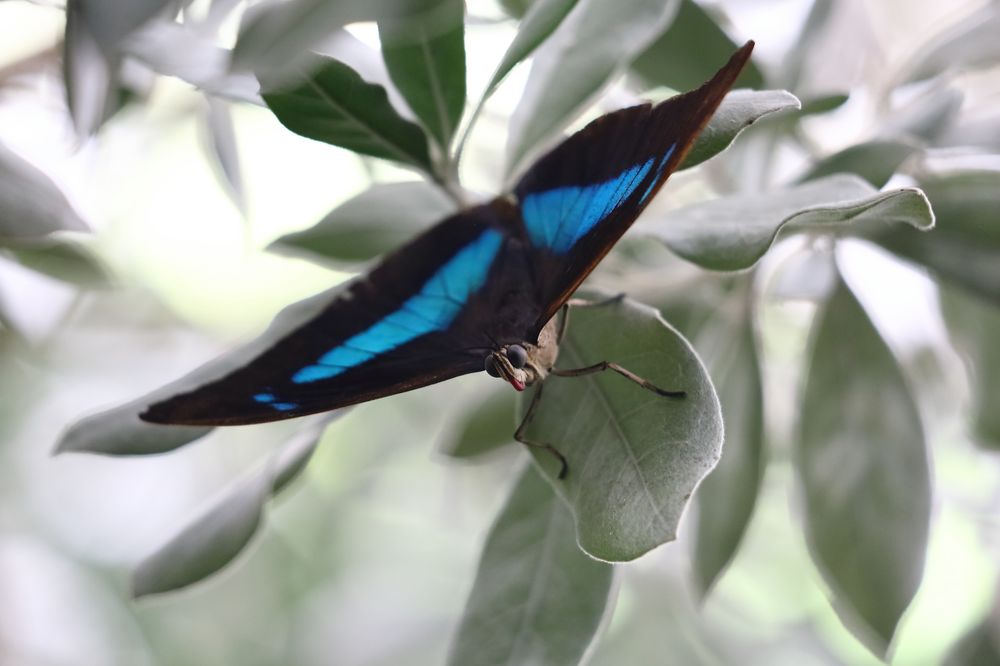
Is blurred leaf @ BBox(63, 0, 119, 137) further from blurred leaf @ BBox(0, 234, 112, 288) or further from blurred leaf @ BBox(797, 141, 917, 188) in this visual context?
blurred leaf @ BBox(797, 141, 917, 188)

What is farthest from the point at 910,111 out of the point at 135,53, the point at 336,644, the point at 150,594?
the point at 336,644

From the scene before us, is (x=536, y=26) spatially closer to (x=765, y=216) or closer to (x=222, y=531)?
(x=765, y=216)

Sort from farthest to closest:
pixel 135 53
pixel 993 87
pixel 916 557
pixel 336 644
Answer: pixel 336 644
pixel 993 87
pixel 916 557
pixel 135 53

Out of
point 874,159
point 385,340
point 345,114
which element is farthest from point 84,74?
point 874,159

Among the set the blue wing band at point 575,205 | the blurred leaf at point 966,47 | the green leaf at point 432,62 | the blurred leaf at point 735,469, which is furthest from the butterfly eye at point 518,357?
the blurred leaf at point 966,47

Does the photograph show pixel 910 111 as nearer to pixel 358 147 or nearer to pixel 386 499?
pixel 358 147
